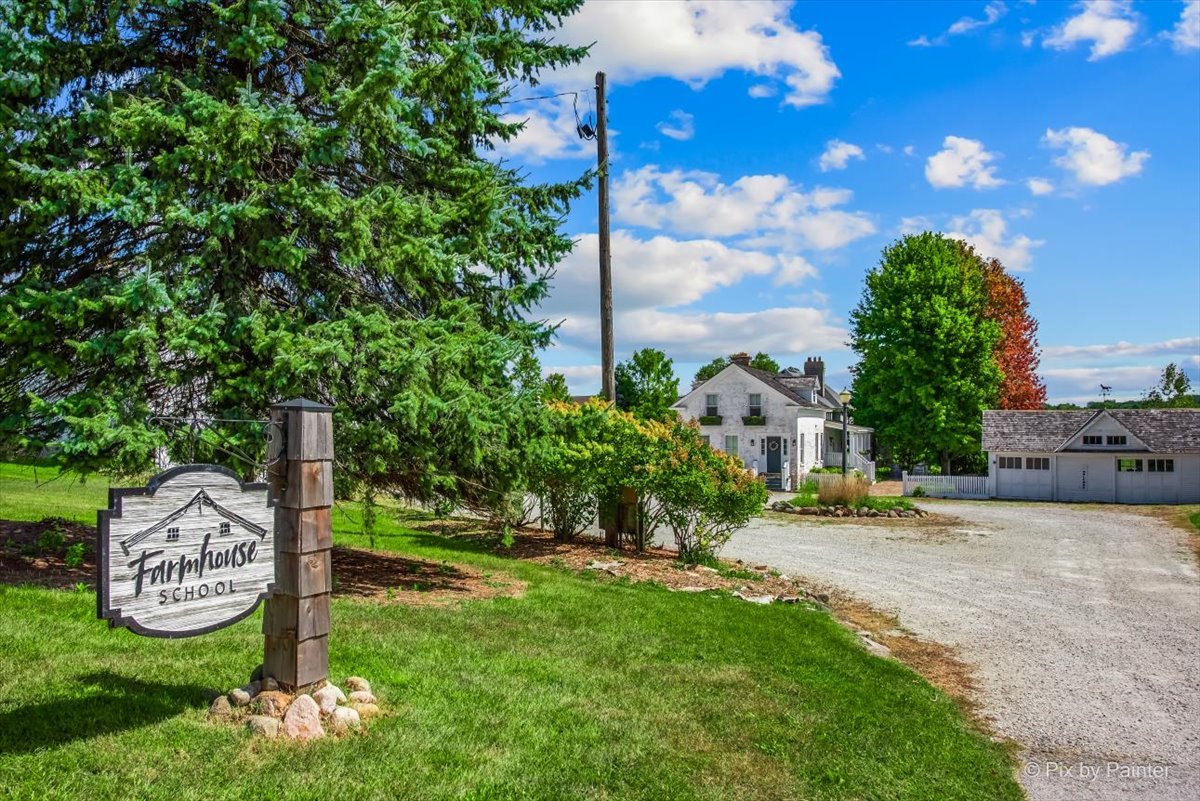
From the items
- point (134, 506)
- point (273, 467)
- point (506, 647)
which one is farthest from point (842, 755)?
point (134, 506)

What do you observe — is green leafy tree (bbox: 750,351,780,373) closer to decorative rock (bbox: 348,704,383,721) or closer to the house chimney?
the house chimney

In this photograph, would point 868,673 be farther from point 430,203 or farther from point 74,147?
point 74,147

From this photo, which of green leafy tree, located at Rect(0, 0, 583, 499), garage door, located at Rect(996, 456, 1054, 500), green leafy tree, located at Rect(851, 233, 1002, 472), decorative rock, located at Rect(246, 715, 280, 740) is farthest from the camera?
green leafy tree, located at Rect(851, 233, 1002, 472)

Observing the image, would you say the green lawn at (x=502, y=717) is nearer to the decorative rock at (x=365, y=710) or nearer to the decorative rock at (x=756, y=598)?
the decorative rock at (x=365, y=710)

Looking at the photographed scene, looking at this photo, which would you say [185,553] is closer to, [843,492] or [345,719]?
[345,719]

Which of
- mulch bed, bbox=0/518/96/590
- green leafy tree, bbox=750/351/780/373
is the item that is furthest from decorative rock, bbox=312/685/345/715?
green leafy tree, bbox=750/351/780/373

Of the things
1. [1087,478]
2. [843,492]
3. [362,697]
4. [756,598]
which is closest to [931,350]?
[1087,478]

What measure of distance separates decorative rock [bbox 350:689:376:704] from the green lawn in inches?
7.1

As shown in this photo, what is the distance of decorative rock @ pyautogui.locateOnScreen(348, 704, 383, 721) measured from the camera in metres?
5.28

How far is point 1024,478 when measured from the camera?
36469mm

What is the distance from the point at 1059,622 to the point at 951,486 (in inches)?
1079

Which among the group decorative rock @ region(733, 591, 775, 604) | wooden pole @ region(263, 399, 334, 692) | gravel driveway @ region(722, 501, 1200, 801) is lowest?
gravel driveway @ region(722, 501, 1200, 801)

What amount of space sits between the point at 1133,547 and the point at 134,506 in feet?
71.7

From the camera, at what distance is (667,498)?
13.8 m
